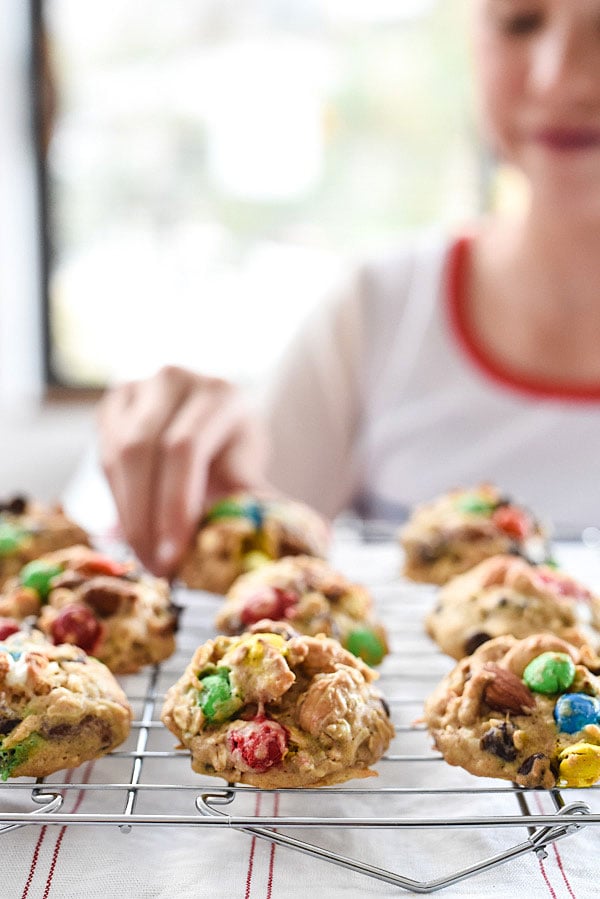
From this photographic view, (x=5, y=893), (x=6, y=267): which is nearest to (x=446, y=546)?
(x=5, y=893)

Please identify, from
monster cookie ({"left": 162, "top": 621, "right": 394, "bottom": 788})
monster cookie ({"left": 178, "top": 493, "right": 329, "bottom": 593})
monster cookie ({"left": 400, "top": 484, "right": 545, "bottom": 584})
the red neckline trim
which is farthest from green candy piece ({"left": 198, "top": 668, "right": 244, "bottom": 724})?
the red neckline trim

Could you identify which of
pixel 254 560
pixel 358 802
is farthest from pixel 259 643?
pixel 254 560

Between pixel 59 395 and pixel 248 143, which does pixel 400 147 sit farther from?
pixel 59 395

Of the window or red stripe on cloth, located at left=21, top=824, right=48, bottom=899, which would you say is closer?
red stripe on cloth, located at left=21, top=824, right=48, bottom=899

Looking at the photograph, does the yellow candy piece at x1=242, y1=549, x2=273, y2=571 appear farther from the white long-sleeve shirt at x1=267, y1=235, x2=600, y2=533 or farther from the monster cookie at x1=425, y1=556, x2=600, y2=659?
the white long-sleeve shirt at x1=267, y1=235, x2=600, y2=533

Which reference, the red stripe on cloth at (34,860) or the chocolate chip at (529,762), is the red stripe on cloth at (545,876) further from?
the red stripe on cloth at (34,860)

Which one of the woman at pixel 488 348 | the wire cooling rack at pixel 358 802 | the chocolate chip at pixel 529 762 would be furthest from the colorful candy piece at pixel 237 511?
the chocolate chip at pixel 529 762

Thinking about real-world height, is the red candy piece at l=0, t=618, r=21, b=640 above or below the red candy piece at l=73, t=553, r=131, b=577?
above
